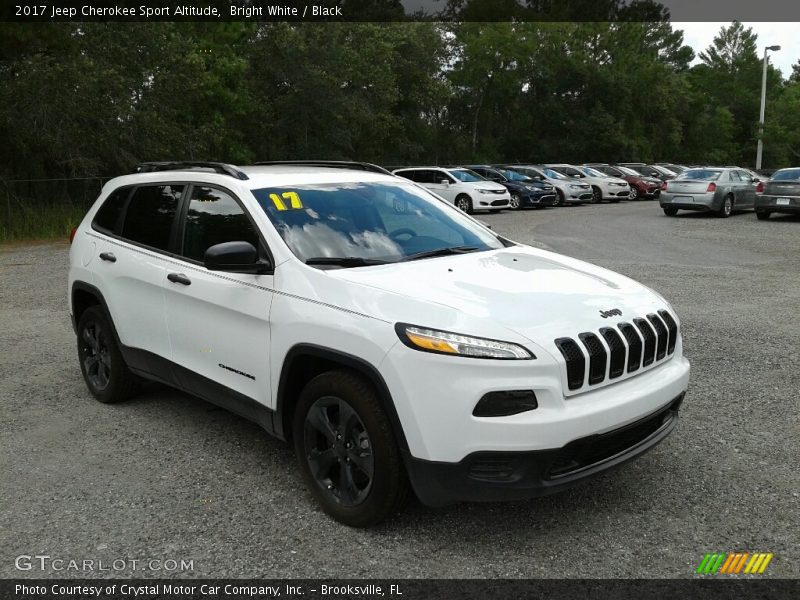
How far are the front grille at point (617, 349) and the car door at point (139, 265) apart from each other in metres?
2.68

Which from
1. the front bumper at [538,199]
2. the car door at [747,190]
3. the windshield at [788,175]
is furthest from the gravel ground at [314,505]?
the front bumper at [538,199]

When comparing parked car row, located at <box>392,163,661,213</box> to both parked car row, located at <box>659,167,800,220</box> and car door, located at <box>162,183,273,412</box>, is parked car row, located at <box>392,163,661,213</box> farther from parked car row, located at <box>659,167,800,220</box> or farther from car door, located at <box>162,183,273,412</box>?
car door, located at <box>162,183,273,412</box>

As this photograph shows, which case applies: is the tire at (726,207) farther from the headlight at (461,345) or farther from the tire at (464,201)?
the headlight at (461,345)

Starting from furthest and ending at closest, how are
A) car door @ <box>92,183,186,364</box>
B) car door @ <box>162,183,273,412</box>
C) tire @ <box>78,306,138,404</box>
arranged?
tire @ <box>78,306,138,404</box> < car door @ <box>92,183,186,364</box> < car door @ <box>162,183,273,412</box>

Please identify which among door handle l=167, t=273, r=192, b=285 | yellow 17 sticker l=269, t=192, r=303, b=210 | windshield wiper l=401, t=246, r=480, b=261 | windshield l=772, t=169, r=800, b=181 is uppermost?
windshield l=772, t=169, r=800, b=181

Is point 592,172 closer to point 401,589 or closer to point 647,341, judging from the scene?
point 647,341

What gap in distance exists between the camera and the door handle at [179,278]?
15.4 ft

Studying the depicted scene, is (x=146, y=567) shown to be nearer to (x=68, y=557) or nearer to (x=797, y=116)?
(x=68, y=557)

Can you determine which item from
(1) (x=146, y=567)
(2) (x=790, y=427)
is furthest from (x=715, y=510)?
(1) (x=146, y=567)

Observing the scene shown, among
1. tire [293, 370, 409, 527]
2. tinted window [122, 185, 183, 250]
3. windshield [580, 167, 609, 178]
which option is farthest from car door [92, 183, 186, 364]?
windshield [580, 167, 609, 178]

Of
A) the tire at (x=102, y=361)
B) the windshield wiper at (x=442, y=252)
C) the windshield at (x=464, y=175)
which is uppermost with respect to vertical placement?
the windshield at (x=464, y=175)

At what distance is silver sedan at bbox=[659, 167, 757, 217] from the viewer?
23.1 m

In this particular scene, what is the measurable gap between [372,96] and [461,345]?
37.0 m

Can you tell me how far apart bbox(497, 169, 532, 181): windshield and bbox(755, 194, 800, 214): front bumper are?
9605mm
